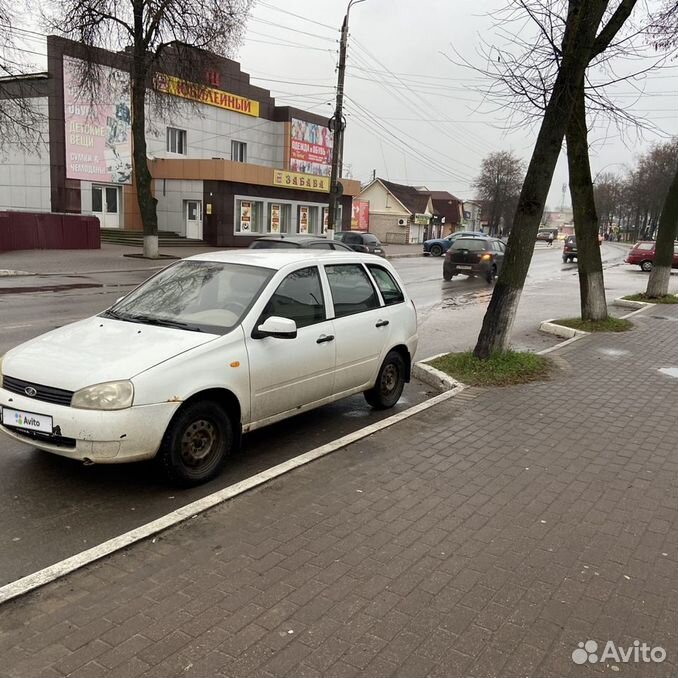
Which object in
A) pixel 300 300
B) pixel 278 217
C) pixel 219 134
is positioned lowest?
pixel 300 300

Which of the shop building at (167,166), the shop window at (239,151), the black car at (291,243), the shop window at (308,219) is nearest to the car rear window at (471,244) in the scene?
the black car at (291,243)

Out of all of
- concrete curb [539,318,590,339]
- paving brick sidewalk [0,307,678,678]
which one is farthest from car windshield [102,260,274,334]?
concrete curb [539,318,590,339]

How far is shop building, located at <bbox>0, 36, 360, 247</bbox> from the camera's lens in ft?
101

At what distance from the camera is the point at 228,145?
40969 millimetres

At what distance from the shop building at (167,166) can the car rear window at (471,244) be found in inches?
483

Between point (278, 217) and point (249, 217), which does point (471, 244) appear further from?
point (278, 217)

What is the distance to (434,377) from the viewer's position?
7.59 m

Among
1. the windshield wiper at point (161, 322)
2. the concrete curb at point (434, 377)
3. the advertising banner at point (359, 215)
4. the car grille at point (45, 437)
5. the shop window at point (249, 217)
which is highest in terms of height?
the advertising banner at point (359, 215)

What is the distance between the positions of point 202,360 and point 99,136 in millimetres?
32737

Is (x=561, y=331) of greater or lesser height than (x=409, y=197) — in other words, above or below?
below

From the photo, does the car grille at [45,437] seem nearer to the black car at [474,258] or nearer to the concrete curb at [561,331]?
the concrete curb at [561,331]

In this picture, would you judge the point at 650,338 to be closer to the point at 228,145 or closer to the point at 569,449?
the point at 569,449

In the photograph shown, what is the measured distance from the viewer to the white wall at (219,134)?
36.2 metres

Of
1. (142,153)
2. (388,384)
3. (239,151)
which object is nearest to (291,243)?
(388,384)
